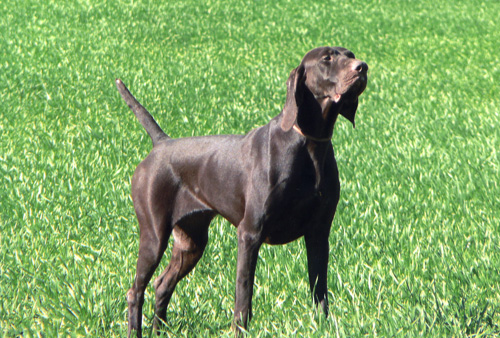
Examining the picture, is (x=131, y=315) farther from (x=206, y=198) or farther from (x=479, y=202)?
(x=479, y=202)

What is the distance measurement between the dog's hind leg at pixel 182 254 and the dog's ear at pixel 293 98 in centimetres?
97

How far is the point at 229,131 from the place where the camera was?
9211 millimetres

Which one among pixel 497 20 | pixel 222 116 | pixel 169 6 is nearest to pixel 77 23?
pixel 169 6

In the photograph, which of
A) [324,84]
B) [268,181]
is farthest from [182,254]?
[324,84]

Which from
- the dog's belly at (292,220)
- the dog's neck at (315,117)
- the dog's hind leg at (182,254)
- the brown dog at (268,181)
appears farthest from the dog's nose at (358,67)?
the dog's hind leg at (182,254)

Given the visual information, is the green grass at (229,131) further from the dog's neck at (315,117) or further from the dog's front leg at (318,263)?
the dog's neck at (315,117)

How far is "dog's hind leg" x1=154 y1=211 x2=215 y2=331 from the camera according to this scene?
4.20m

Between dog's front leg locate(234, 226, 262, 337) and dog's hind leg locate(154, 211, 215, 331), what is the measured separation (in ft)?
2.16

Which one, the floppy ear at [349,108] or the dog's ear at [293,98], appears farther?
the floppy ear at [349,108]

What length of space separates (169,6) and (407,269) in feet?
50.5

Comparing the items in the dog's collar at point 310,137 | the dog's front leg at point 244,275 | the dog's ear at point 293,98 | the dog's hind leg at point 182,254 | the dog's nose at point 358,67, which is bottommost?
the dog's hind leg at point 182,254

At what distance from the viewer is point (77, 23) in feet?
52.1

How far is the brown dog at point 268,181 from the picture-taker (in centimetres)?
348

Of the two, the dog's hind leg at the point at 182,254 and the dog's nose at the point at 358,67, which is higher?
the dog's nose at the point at 358,67
